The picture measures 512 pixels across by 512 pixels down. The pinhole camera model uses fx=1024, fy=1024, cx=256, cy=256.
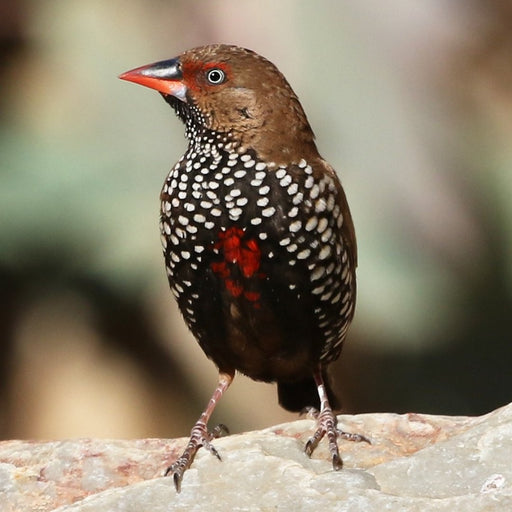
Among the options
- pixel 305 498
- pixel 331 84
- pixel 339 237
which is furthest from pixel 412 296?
pixel 305 498

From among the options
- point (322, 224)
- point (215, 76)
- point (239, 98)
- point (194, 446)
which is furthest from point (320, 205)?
point (194, 446)

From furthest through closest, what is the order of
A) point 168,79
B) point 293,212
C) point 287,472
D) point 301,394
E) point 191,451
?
point 301,394
point 168,79
point 293,212
point 191,451
point 287,472

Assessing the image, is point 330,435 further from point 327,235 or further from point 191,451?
point 327,235

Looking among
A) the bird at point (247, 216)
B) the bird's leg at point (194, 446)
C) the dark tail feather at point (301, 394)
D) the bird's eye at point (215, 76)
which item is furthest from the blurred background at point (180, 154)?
the bird's eye at point (215, 76)

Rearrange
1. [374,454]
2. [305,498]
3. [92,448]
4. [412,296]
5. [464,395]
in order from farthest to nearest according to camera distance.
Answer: [464,395], [412,296], [92,448], [374,454], [305,498]

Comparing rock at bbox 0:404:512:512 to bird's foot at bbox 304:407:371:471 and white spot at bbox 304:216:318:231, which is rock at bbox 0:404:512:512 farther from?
white spot at bbox 304:216:318:231

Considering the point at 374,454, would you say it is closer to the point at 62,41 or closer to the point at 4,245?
the point at 4,245

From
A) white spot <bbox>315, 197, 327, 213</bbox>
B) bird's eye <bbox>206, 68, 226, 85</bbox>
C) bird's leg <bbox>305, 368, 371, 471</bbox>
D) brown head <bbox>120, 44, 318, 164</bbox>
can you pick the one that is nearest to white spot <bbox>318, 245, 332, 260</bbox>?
white spot <bbox>315, 197, 327, 213</bbox>
